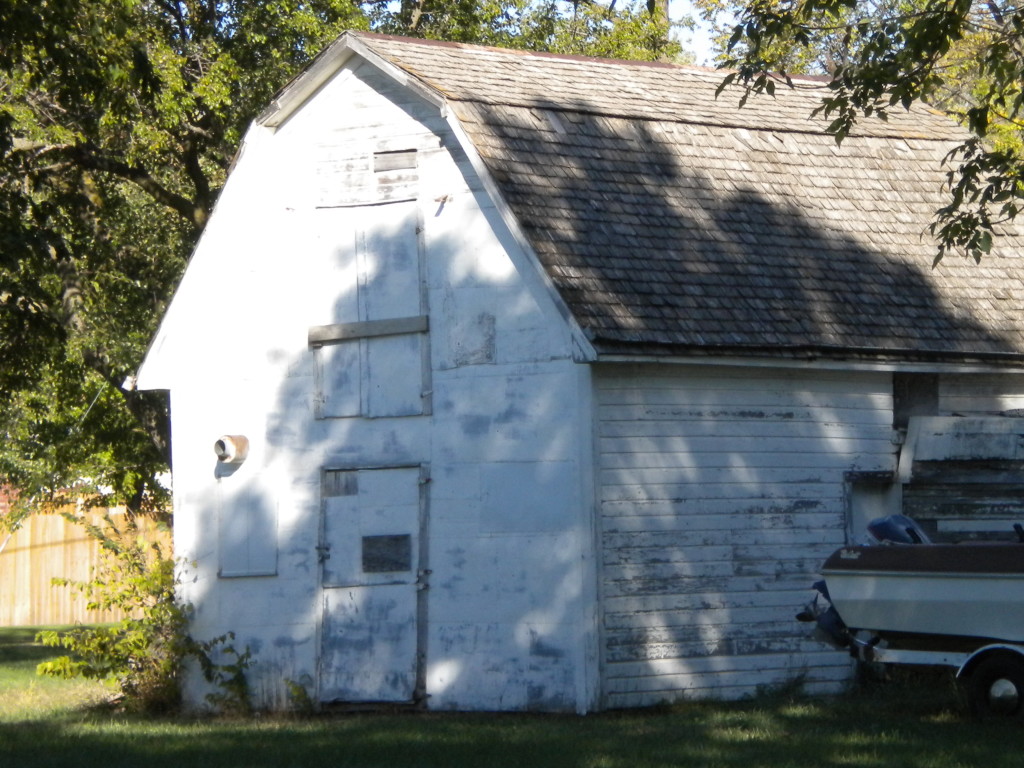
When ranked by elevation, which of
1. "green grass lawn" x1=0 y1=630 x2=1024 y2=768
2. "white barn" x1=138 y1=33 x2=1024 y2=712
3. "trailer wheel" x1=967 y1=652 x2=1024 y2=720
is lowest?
"green grass lawn" x1=0 y1=630 x2=1024 y2=768

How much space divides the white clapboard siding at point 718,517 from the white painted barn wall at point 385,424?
0.42m

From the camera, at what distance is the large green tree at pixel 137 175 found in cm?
1891

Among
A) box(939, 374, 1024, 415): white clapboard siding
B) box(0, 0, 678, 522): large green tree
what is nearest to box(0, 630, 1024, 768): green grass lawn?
box(939, 374, 1024, 415): white clapboard siding

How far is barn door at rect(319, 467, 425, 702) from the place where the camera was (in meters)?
13.8

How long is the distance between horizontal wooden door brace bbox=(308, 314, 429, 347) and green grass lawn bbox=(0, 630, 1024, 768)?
3520 millimetres

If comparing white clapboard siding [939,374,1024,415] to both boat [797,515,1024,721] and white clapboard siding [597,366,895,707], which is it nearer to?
white clapboard siding [597,366,895,707]

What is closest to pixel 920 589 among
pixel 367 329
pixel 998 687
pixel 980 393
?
pixel 998 687

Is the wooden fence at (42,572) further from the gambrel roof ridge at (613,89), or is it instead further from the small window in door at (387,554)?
the small window in door at (387,554)

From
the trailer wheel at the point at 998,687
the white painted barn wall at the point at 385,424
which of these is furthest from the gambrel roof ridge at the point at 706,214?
the trailer wheel at the point at 998,687

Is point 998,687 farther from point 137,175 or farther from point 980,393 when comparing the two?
point 137,175

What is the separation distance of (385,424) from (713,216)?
3.80 m

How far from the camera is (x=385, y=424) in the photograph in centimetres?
1425

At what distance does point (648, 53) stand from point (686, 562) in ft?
44.5

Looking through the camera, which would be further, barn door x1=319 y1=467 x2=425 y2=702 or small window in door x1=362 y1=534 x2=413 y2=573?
small window in door x1=362 y1=534 x2=413 y2=573
